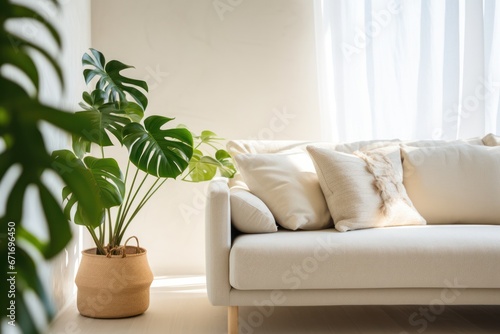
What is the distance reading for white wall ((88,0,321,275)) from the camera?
3.95m

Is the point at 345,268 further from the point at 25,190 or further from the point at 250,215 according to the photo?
the point at 25,190

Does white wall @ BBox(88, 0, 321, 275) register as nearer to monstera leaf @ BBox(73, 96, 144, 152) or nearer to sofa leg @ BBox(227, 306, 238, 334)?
monstera leaf @ BBox(73, 96, 144, 152)

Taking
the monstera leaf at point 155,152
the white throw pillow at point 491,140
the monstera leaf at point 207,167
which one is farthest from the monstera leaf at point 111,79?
the white throw pillow at point 491,140

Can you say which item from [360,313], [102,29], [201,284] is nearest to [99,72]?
[102,29]

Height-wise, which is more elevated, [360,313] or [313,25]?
[313,25]

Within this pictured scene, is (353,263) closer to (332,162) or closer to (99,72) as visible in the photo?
(332,162)

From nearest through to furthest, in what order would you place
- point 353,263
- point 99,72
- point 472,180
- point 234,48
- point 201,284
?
point 353,263 → point 99,72 → point 472,180 → point 201,284 → point 234,48

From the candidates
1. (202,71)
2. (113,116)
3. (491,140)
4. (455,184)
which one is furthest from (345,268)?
(202,71)

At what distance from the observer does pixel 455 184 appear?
10.6 feet

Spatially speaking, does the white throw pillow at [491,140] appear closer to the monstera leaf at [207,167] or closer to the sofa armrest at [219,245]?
the monstera leaf at [207,167]

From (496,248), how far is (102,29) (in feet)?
8.63

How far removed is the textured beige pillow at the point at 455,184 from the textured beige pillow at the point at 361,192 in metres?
0.16

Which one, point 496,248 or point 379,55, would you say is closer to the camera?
point 496,248

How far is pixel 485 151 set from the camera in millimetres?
3324
